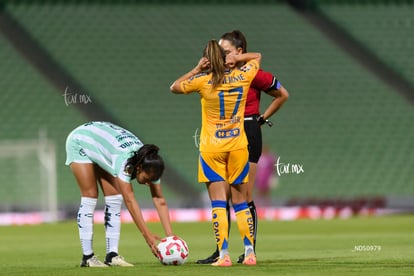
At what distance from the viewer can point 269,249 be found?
12.2 m

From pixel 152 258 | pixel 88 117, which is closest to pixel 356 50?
pixel 88 117

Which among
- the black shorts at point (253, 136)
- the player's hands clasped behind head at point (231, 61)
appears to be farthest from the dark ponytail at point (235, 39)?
the black shorts at point (253, 136)

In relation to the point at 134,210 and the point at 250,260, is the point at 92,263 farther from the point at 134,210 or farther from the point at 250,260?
the point at 250,260

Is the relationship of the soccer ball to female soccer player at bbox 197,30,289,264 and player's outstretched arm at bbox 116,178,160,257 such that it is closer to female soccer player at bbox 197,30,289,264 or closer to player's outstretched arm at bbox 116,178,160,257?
player's outstretched arm at bbox 116,178,160,257

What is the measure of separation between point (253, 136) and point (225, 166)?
83cm

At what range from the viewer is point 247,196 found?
9.66 metres

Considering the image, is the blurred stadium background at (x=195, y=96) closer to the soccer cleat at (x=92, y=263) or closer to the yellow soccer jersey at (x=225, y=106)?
the soccer cleat at (x=92, y=263)

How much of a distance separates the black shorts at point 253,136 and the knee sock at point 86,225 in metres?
1.61

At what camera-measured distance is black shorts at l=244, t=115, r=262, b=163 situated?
9688mm

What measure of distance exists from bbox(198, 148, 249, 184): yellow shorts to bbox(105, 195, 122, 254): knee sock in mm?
891

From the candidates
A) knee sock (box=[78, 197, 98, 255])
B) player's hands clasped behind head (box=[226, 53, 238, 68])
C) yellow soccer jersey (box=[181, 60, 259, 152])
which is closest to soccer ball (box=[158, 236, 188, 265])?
knee sock (box=[78, 197, 98, 255])

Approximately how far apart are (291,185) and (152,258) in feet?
41.7

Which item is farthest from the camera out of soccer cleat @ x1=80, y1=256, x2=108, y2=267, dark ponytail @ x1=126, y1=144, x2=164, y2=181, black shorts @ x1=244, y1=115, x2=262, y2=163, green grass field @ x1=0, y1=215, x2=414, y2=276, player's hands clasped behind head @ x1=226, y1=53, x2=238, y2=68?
black shorts @ x1=244, y1=115, x2=262, y2=163

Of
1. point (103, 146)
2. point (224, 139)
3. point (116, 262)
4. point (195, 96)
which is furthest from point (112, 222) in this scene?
point (195, 96)
